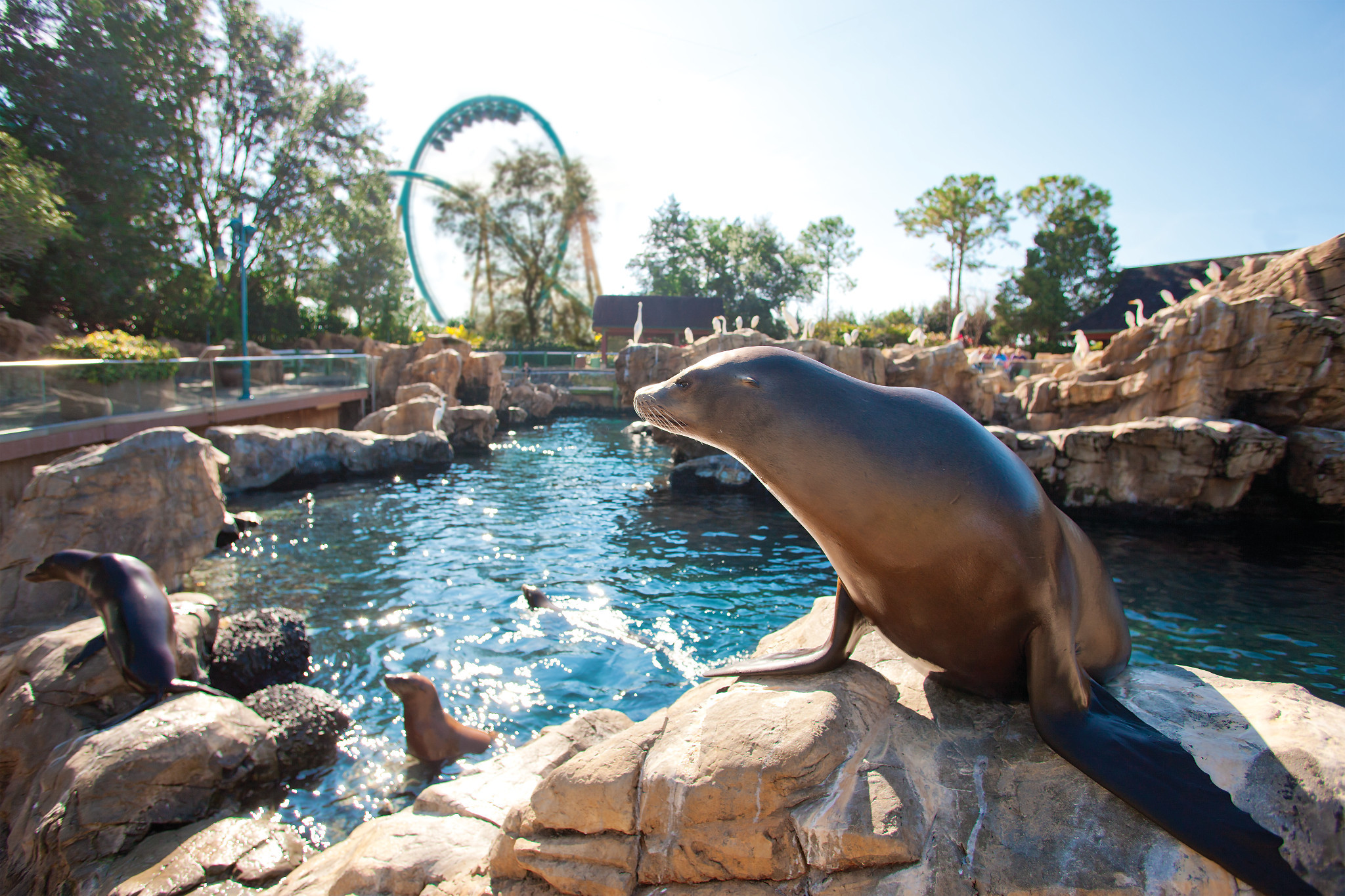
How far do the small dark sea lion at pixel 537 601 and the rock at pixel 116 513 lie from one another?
3209 millimetres

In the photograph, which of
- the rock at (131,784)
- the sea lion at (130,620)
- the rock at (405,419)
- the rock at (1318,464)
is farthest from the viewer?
the rock at (405,419)

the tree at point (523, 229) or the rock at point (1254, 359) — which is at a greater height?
the tree at point (523, 229)

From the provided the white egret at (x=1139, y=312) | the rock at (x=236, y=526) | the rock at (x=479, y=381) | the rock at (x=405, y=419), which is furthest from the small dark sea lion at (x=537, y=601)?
the rock at (x=479, y=381)

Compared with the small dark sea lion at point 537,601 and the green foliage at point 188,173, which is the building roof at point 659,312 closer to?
the green foliage at point 188,173

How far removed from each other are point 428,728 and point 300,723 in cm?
84

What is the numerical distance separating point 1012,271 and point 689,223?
2081 cm

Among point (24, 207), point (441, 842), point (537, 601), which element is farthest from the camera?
point (24, 207)

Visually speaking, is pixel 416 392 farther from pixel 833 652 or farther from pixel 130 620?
pixel 833 652

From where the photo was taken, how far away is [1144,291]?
96.0ft

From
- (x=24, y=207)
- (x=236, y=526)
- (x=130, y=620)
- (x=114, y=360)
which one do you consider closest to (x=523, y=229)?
(x=24, y=207)

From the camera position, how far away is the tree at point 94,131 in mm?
16266

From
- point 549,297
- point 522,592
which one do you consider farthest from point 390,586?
point 549,297

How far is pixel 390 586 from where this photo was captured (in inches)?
303

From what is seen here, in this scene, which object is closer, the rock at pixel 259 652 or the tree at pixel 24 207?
the rock at pixel 259 652
